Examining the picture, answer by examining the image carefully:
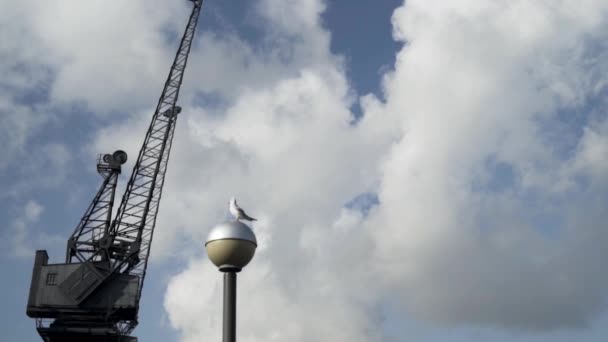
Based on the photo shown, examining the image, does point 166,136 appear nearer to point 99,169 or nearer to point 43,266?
point 99,169

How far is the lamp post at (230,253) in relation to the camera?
9.21 metres

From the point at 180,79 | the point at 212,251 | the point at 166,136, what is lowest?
the point at 212,251

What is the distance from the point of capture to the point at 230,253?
30.4ft

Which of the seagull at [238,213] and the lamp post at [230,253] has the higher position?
the seagull at [238,213]

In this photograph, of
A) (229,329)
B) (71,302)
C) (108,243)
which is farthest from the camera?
(108,243)

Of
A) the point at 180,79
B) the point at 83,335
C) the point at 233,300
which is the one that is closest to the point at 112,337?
the point at 83,335

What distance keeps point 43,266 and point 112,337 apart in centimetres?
955

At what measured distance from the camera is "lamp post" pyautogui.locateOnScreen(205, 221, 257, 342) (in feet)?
30.2

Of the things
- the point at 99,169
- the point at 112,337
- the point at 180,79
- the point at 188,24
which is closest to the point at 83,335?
the point at 112,337

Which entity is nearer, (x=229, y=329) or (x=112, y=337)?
(x=229, y=329)

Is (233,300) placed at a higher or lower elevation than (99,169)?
lower

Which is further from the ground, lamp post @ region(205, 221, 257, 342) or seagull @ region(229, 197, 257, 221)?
seagull @ region(229, 197, 257, 221)

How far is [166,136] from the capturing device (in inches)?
2542

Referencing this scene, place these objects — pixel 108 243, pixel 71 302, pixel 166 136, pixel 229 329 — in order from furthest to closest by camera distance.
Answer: pixel 166 136, pixel 108 243, pixel 71 302, pixel 229 329
